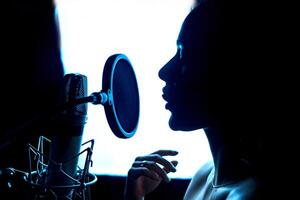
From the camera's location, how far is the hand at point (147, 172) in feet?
2.58

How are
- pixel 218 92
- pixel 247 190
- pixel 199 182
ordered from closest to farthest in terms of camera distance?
pixel 247 190 < pixel 218 92 < pixel 199 182

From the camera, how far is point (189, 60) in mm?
732

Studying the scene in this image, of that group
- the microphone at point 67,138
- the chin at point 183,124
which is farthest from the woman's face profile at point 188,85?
the microphone at point 67,138

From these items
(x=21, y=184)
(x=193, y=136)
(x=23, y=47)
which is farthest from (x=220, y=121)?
(x=23, y=47)

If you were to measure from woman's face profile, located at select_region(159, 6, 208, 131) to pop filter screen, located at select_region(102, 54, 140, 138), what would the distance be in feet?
0.30

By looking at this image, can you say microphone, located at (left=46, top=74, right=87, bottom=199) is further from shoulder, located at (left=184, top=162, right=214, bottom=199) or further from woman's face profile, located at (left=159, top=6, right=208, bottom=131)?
shoulder, located at (left=184, top=162, right=214, bottom=199)

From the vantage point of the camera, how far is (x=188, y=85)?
2.37 feet

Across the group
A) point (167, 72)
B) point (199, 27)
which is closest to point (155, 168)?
point (167, 72)

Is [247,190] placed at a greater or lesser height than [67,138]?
lesser

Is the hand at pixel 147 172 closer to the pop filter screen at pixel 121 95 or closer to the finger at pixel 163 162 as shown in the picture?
the finger at pixel 163 162

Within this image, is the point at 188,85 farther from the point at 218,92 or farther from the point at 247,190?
the point at 247,190

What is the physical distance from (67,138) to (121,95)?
0.16 m

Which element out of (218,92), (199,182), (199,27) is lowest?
(199,182)

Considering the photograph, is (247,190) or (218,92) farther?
(218,92)
